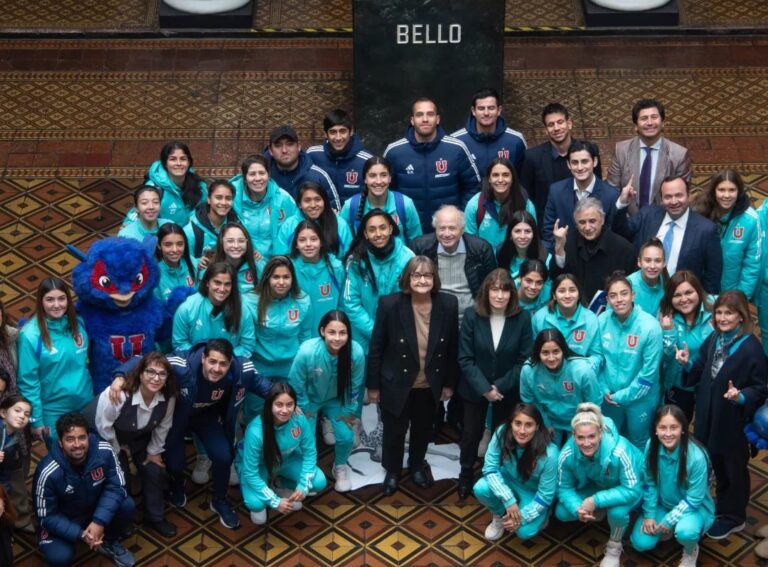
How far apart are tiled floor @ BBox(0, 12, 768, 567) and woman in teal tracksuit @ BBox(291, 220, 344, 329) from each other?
2.76m

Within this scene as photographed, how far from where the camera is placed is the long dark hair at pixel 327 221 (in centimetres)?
1033

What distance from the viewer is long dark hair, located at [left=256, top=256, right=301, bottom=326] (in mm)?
9781

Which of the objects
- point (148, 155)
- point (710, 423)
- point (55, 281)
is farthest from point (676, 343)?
point (148, 155)

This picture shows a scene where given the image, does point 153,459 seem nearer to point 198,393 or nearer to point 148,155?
point 198,393

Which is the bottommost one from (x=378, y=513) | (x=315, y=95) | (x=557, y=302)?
(x=378, y=513)

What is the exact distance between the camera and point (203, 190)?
1098cm

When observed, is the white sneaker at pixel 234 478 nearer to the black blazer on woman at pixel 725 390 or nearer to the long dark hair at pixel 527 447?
the long dark hair at pixel 527 447

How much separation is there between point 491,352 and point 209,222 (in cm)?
213

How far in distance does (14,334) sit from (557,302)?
3299 millimetres

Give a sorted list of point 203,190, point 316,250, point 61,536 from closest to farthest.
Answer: point 61,536 < point 316,250 < point 203,190

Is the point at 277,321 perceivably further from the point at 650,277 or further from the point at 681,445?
the point at 681,445

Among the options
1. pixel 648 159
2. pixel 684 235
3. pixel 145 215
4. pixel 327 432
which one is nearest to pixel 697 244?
pixel 684 235

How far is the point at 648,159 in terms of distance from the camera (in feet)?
35.9

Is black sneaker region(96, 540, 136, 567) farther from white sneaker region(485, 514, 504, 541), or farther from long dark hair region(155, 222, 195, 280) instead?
white sneaker region(485, 514, 504, 541)
